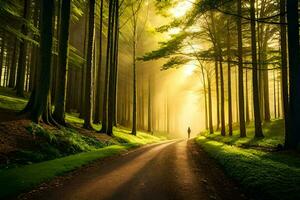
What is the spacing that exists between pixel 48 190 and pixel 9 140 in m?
4.75

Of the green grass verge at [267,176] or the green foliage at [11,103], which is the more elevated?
the green foliage at [11,103]

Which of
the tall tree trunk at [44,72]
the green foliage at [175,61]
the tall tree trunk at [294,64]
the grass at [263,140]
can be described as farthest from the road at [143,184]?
the green foliage at [175,61]

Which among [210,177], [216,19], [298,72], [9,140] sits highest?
[216,19]

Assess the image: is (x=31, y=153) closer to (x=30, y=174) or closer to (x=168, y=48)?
(x=30, y=174)

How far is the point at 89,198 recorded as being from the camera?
225 inches

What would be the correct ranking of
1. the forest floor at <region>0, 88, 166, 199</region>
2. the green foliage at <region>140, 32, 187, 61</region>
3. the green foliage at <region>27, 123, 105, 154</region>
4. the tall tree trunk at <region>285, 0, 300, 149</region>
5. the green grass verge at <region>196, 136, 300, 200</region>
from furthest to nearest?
the green foliage at <region>140, 32, 187, 61</region> < the green foliage at <region>27, 123, 105, 154</region> < the tall tree trunk at <region>285, 0, 300, 149</region> < the forest floor at <region>0, 88, 166, 199</region> < the green grass verge at <region>196, 136, 300, 200</region>

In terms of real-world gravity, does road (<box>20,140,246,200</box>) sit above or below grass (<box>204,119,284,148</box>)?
below

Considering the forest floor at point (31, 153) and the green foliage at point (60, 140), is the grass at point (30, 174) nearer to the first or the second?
the forest floor at point (31, 153)

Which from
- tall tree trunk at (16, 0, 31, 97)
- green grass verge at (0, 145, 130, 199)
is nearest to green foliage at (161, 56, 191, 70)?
tall tree trunk at (16, 0, 31, 97)

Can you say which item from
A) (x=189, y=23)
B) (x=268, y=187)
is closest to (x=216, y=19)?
(x=189, y=23)

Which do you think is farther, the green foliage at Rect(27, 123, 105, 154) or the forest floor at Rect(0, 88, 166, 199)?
the green foliage at Rect(27, 123, 105, 154)

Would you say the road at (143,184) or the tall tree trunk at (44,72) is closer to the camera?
the road at (143,184)

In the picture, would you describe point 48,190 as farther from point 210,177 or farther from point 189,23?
point 189,23

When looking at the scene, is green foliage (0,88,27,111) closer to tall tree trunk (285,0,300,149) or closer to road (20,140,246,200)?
road (20,140,246,200)
